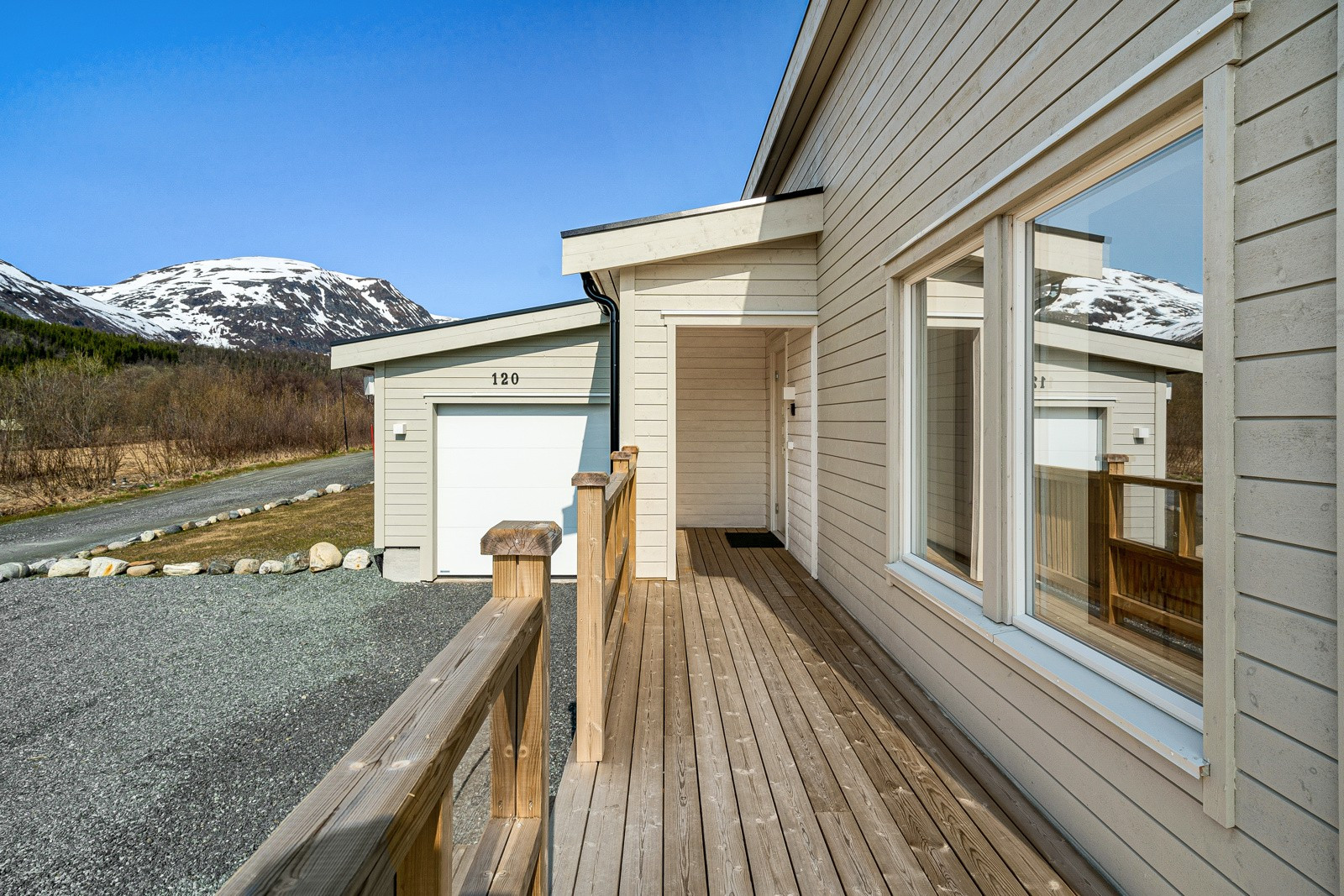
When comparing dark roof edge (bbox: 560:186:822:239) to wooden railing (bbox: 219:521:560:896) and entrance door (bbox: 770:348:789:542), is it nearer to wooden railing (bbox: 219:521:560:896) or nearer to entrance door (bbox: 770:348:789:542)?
entrance door (bbox: 770:348:789:542)

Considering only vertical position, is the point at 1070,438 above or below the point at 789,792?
above

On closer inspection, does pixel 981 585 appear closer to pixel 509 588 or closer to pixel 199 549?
pixel 509 588

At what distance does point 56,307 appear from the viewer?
6694cm

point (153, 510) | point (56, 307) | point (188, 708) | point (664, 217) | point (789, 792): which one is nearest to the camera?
point (789, 792)

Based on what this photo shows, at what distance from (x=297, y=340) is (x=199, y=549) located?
10113 cm

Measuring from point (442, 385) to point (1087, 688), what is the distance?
6.94 meters

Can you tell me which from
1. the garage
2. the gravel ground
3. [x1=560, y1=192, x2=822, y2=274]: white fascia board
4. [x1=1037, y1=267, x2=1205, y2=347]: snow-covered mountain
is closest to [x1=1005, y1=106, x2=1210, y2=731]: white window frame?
[x1=1037, y1=267, x2=1205, y2=347]: snow-covered mountain

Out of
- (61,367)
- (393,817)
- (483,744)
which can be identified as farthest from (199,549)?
(393,817)

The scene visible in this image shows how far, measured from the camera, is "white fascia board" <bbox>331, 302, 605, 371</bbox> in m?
7.08

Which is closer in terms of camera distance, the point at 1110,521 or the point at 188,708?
the point at 1110,521

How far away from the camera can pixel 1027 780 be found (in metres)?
2.15

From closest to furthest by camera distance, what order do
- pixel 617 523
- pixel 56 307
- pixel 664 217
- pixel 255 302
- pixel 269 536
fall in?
pixel 617 523, pixel 664 217, pixel 269 536, pixel 56 307, pixel 255 302

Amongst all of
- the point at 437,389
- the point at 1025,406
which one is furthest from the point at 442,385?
the point at 1025,406

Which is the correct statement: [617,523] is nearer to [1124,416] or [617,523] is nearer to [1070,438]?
[1070,438]
